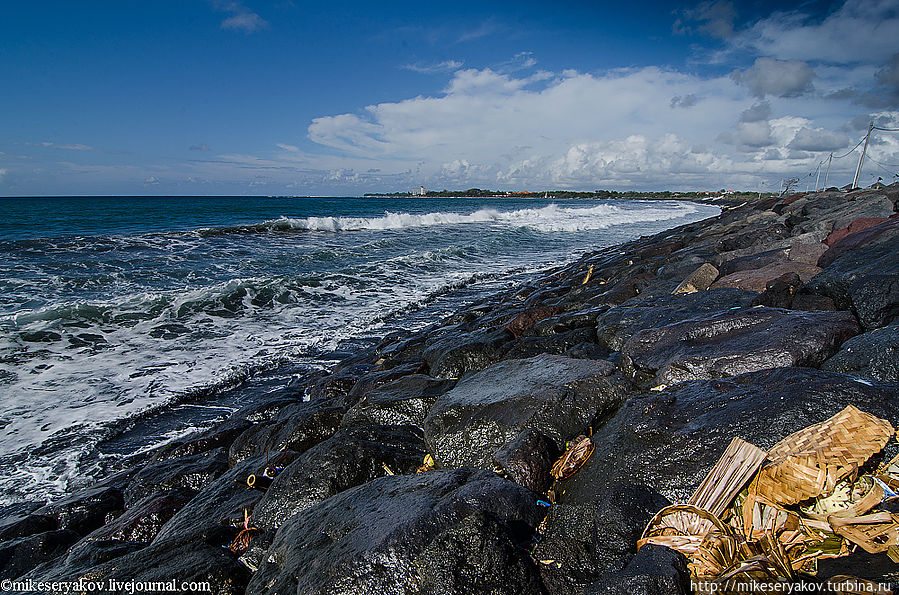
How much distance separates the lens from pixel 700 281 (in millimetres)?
7148

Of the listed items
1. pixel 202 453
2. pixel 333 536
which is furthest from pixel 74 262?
pixel 333 536

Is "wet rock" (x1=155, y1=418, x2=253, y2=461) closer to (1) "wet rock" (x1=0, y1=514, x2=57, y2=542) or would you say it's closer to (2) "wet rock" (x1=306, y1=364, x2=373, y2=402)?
(2) "wet rock" (x1=306, y1=364, x2=373, y2=402)

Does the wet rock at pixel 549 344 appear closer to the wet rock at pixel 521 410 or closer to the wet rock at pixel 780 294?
the wet rock at pixel 521 410

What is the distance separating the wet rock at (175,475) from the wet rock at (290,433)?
205 millimetres

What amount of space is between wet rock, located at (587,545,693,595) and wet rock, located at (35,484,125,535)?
449 cm

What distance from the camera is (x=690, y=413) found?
2926mm

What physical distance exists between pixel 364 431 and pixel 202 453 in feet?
8.15

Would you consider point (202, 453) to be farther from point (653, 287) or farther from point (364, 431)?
point (653, 287)

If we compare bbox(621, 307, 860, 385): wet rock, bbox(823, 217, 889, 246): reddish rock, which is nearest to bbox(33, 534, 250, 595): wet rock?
bbox(621, 307, 860, 385): wet rock

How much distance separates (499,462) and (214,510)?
2362mm

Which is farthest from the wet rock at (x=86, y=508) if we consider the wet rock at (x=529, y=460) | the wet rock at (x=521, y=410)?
the wet rock at (x=529, y=460)

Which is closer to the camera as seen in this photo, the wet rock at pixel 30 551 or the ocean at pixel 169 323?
the wet rock at pixel 30 551

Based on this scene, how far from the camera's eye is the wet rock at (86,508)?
396 centimetres

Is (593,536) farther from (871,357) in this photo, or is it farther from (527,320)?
(527,320)
